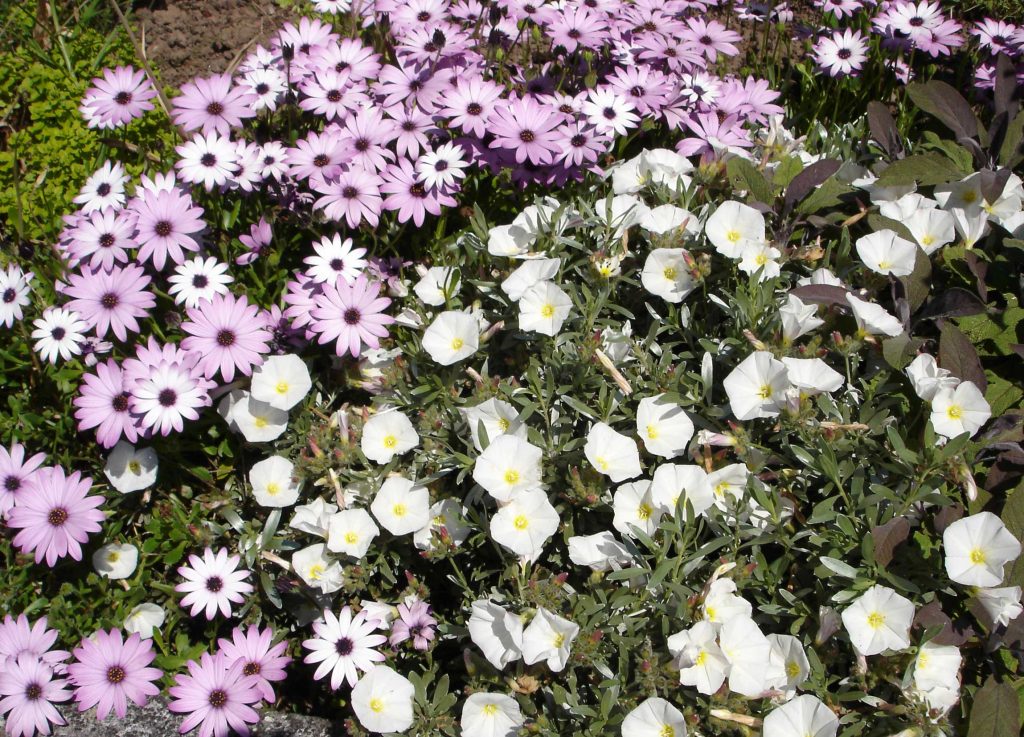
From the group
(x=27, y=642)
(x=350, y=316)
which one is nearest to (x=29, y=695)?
(x=27, y=642)

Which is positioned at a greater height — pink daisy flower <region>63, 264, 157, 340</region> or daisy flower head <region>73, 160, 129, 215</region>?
daisy flower head <region>73, 160, 129, 215</region>

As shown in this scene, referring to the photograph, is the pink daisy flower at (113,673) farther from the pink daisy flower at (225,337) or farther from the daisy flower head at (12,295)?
the daisy flower head at (12,295)

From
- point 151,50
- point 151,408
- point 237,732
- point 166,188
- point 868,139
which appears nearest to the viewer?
point 237,732

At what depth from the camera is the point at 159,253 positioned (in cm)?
270

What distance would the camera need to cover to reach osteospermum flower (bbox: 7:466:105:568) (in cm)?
241

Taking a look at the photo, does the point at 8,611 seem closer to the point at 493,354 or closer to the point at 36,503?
the point at 36,503

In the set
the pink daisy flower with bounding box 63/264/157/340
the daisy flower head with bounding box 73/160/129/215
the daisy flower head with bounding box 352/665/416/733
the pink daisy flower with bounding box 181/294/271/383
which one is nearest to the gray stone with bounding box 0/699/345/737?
the daisy flower head with bounding box 352/665/416/733

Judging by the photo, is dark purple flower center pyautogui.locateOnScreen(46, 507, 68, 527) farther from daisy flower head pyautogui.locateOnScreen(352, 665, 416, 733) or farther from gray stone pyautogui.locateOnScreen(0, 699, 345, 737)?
daisy flower head pyautogui.locateOnScreen(352, 665, 416, 733)

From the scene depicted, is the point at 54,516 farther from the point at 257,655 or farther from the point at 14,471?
the point at 257,655

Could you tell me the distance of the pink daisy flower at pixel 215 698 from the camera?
2.25 meters

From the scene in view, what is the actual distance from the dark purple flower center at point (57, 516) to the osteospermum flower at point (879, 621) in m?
2.14

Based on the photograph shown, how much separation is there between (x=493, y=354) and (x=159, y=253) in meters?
1.11

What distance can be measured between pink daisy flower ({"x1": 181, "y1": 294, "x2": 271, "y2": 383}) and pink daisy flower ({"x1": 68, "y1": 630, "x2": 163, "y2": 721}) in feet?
2.56

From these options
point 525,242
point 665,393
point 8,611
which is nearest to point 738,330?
point 665,393
